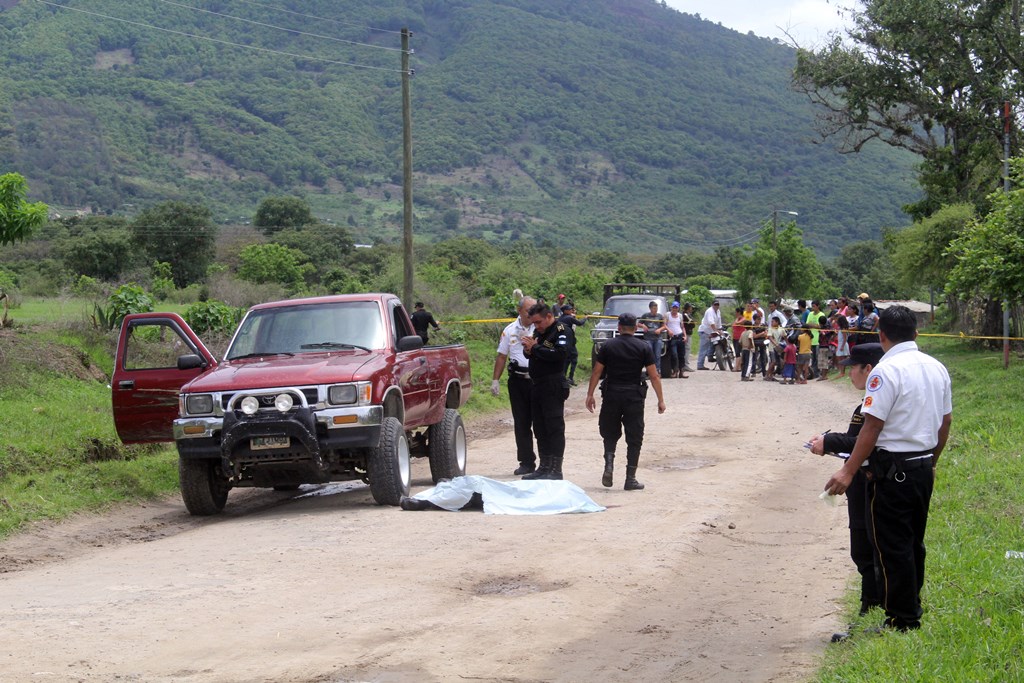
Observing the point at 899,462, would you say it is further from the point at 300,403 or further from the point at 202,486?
the point at 202,486

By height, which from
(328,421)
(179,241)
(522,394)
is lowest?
(522,394)

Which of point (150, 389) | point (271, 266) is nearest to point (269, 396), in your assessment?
point (150, 389)

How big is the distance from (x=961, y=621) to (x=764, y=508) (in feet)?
17.3

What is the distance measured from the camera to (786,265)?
2911 inches

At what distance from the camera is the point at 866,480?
672cm

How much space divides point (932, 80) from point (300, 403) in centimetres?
2991

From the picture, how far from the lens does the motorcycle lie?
32469 mm

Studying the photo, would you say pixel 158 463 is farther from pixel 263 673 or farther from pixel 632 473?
pixel 263 673

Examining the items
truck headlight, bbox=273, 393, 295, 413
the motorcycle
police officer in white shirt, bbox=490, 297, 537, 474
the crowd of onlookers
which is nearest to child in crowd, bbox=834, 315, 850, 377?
the crowd of onlookers

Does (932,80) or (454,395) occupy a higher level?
(932,80)

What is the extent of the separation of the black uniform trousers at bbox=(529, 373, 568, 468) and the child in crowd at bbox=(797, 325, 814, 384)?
15.4 metres

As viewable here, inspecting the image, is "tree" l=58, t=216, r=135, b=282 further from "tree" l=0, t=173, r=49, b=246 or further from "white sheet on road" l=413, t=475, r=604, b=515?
Result: "white sheet on road" l=413, t=475, r=604, b=515

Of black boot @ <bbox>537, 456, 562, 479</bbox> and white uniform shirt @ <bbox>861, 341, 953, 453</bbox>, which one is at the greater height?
white uniform shirt @ <bbox>861, 341, 953, 453</bbox>

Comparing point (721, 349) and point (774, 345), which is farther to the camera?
point (721, 349)
